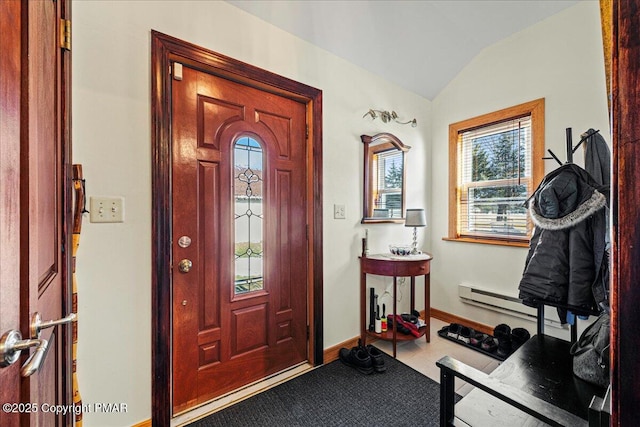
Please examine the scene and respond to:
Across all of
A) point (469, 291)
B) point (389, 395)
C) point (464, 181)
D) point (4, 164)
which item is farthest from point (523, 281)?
point (4, 164)

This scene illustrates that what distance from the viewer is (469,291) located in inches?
106

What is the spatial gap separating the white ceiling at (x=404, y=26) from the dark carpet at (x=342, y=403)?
7.92 ft

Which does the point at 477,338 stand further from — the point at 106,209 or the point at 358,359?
the point at 106,209

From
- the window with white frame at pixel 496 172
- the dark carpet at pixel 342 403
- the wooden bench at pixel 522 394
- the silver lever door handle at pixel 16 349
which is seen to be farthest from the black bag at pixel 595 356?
the silver lever door handle at pixel 16 349

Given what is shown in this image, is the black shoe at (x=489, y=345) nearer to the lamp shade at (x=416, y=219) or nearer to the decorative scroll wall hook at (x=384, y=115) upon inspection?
the lamp shade at (x=416, y=219)

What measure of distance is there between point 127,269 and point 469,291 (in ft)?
9.06

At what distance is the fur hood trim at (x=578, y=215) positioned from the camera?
129 cm

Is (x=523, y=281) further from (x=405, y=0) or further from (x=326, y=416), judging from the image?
(x=405, y=0)

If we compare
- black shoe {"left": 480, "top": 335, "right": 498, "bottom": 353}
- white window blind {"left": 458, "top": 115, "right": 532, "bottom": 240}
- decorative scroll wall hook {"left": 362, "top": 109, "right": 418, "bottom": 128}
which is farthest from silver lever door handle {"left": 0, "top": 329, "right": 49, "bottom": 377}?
white window blind {"left": 458, "top": 115, "right": 532, "bottom": 240}

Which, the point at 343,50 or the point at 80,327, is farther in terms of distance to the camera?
the point at 343,50

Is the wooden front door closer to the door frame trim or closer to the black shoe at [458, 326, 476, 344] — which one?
the door frame trim

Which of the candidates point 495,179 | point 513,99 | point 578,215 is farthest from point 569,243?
point 513,99

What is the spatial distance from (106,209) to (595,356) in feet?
7.43

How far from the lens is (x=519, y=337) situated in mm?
2236
